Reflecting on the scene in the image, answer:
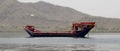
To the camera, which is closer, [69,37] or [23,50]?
[23,50]

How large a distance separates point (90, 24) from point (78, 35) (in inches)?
211

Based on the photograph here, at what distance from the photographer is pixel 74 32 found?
14788cm

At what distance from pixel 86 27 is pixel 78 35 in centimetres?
421

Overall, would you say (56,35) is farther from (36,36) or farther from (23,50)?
(23,50)

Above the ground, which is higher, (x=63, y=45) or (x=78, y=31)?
(x=63, y=45)

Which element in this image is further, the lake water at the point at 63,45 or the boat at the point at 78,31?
the boat at the point at 78,31

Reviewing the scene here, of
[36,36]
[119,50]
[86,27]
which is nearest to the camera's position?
[119,50]

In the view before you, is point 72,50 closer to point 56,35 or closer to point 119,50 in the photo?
point 119,50

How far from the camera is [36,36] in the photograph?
155 meters

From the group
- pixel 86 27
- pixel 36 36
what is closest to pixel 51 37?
pixel 36 36

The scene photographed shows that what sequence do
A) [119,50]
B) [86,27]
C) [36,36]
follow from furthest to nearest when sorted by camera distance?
[36,36]
[86,27]
[119,50]

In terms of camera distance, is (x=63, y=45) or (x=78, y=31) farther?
(x=78, y=31)

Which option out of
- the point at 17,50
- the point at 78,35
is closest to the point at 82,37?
the point at 78,35

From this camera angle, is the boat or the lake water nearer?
the lake water
